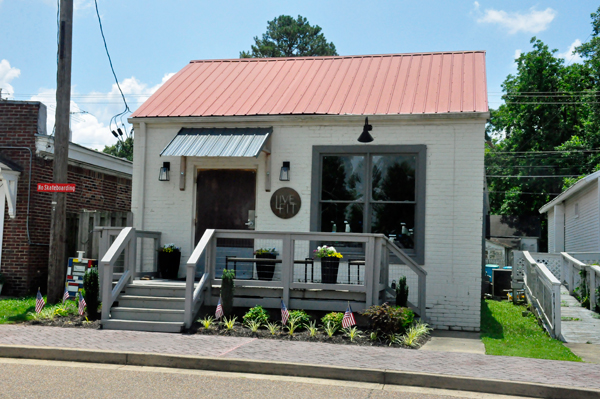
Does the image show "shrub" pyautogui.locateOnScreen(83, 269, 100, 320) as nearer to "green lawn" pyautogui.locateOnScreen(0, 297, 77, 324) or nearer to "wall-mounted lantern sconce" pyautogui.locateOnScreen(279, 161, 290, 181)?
"green lawn" pyautogui.locateOnScreen(0, 297, 77, 324)

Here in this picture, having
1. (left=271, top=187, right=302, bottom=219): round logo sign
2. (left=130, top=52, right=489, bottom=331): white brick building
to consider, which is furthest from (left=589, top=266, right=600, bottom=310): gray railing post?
(left=271, top=187, right=302, bottom=219): round logo sign

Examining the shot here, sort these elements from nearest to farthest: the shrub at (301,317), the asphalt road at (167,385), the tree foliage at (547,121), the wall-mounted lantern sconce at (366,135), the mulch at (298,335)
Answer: the asphalt road at (167,385) → the mulch at (298,335) → the shrub at (301,317) → the wall-mounted lantern sconce at (366,135) → the tree foliage at (547,121)

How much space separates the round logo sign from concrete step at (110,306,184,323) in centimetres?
297

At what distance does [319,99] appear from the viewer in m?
12.2

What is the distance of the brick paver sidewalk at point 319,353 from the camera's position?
677 centimetres

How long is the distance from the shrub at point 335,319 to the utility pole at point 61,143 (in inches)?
206

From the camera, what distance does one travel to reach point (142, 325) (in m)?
9.27

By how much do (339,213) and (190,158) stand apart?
3178mm

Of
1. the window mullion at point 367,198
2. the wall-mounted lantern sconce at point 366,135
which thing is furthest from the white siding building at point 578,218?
the wall-mounted lantern sconce at point 366,135

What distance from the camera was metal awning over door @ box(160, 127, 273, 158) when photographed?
1105cm

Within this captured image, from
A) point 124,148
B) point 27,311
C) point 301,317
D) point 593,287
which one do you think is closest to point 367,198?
point 301,317

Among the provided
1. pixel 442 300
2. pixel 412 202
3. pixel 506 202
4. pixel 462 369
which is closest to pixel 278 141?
pixel 412 202

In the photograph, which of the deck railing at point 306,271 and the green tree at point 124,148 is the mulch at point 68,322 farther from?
the green tree at point 124,148

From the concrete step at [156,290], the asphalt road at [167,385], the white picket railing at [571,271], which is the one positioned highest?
the white picket railing at [571,271]
